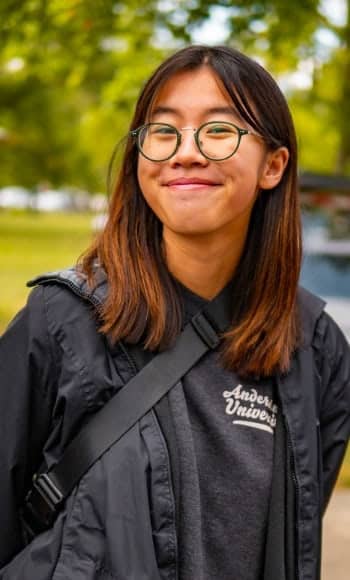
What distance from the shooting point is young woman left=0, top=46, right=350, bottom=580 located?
1.73 meters

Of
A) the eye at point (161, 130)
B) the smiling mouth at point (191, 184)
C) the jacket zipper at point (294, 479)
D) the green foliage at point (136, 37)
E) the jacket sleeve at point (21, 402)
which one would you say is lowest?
the jacket zipper at point (294, 479)

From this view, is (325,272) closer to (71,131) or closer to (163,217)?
(163,217)

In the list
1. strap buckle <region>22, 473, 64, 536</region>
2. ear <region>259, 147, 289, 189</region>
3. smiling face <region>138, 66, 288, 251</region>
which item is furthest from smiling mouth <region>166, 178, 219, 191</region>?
strap buckle <region>22, 473, 64, 536</region>

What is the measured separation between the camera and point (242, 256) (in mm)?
2133

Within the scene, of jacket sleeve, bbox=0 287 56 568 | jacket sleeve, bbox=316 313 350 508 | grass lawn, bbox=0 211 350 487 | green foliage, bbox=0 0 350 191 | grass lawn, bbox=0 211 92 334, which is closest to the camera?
jacket sleeve, bbox=0 287 56 568

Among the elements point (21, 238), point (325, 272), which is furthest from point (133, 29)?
point (21, 238)

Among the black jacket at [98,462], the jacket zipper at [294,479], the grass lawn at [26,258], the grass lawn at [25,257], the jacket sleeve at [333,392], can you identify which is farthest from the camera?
the grass lawn at [25,257]

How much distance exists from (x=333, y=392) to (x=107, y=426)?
69 cm

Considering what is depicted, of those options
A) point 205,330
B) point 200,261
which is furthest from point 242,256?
point 205,330

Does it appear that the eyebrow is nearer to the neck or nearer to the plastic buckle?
the neck

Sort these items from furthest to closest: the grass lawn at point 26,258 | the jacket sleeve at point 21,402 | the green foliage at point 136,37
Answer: the grass lawn at point 26,258
the green foliage at point 136,37
the jacket sleeve at point 21,402

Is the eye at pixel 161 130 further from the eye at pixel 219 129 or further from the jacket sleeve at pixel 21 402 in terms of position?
the jacket sleeve at pixel 21 402

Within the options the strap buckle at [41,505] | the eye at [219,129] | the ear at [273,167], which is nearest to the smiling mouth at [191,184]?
the eye at [219,129]

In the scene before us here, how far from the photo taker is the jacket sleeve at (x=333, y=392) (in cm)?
215
